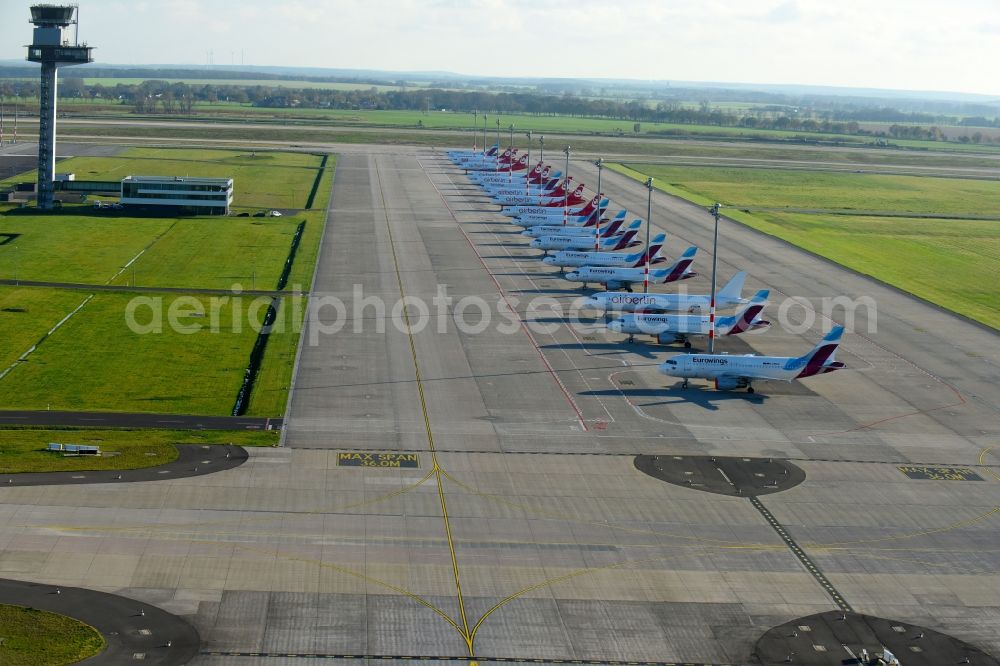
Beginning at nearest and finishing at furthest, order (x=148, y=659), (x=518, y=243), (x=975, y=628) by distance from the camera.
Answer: (x=148, y=659) → (x=975, y=628) → (x=518, y=243)

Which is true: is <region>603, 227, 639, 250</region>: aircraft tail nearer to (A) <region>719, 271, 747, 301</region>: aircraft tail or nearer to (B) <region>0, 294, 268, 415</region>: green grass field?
(A) <region>719, 271, 747, 301</region>: aircraft tail

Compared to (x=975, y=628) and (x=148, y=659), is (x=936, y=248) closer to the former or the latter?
(x=975, y=628)

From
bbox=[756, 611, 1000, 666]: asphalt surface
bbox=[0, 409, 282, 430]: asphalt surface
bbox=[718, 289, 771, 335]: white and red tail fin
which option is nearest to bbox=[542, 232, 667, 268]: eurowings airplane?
bbox=[718, 289, 771, 335]: white and red tail fin

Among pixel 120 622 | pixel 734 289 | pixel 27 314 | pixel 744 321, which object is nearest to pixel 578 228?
pixel 734 289

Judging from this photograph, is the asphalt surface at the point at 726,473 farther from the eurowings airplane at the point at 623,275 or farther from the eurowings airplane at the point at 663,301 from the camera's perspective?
the eurowings airplane at the point at 623,275

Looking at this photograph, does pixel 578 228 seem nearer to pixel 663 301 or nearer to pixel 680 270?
pixel 680 270

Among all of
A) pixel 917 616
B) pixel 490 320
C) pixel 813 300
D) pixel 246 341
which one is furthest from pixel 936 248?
pixel 917 616

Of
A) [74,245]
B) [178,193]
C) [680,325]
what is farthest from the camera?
[178,193]
